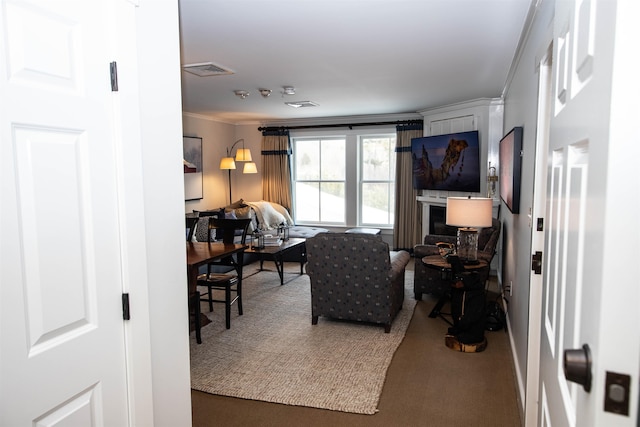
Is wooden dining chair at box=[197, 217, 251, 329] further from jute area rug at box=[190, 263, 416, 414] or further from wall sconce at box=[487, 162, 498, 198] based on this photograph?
wall sconce at box=[487, 162, 498, 198]

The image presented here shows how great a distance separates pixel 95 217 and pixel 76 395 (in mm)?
540

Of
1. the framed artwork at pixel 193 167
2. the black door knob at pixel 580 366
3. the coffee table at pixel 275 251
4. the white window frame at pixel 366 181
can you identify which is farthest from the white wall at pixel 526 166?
the framed artwork at pixel 193 167

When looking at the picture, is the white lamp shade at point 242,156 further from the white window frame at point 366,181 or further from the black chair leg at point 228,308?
the black chair leg at point 228,308

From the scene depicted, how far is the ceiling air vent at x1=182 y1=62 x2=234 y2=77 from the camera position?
3.97 m

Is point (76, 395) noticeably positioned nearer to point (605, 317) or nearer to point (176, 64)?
point (176, 64)

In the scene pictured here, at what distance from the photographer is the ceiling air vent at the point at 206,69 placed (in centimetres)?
397

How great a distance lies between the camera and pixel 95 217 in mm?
1296

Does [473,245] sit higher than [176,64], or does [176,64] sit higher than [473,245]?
[176,64]

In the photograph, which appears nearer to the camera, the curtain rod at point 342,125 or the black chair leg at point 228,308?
the black chair leg at point 228,308

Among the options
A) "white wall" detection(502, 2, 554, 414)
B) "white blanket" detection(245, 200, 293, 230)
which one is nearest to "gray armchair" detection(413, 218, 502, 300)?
"white wall" detection(502, 2, 554, 414)

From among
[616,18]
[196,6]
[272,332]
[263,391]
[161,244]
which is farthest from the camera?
[272,332]

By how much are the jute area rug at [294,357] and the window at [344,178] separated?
3.51 metres

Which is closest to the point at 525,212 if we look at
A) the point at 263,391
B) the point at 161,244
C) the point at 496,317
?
the point at 496,317

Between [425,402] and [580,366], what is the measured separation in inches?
91.8
